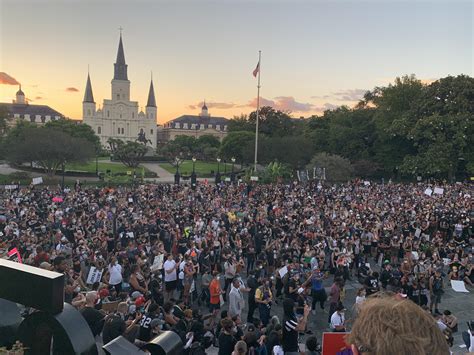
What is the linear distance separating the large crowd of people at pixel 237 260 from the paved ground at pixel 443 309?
0.79 ft

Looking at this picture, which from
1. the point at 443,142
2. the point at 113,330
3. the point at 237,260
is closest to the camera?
the point at 113,330

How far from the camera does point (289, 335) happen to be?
8.45 meters

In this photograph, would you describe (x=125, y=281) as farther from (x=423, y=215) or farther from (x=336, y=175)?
(x=336, y=175)

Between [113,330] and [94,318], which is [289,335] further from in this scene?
[94,318]

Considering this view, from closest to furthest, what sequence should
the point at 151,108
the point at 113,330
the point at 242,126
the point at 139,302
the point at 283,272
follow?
the point at 113,330, the point at 139,302, the point at 283,272, the point at 242,126, the point at 151,108

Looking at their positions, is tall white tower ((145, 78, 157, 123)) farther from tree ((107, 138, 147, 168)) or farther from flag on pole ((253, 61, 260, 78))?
flag on pole ((253, 61, 260, 78))

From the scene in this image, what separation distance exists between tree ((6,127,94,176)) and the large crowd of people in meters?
17.7

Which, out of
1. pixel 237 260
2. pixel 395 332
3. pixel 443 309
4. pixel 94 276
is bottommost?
pixel 443 309

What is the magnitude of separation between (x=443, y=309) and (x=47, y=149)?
4219cm

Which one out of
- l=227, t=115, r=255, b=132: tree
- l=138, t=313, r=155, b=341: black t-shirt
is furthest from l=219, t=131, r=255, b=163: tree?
l=138, t=313, r=155, b=341: black t-shirt

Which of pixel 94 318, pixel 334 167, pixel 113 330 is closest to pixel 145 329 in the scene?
pixel 113 330

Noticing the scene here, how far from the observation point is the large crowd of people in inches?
322

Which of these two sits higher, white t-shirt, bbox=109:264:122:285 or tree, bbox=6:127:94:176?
tree, bbox=6:127:94:176

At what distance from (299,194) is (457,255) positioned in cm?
1666
